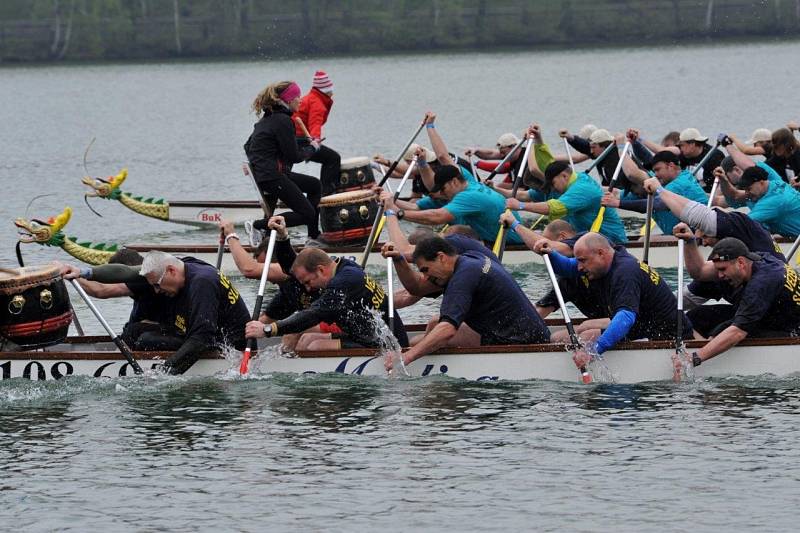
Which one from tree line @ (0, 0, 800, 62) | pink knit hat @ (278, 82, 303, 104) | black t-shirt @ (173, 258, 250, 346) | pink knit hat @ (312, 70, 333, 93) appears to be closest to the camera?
black t-shirt @ (173, 258, 250, 346)

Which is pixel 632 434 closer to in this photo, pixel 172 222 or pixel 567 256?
pixel 567 256

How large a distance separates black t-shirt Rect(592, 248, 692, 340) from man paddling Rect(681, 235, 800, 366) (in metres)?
0.49

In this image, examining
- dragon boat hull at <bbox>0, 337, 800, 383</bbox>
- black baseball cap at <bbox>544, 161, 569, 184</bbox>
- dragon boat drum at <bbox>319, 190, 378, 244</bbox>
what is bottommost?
dragon boat hull at <bbox>0, 337, 800, 383</bbox>

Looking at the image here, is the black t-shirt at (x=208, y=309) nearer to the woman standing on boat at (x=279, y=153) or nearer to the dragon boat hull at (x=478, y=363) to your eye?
the dragon boat hull at (x=478, y=363)

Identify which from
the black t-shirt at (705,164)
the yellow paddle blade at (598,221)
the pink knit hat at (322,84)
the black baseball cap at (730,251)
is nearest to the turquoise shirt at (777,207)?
the yellow paddle blade at (598,221)

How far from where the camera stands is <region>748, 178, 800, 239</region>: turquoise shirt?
19.4m

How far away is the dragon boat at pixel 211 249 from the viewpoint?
62.8 feet

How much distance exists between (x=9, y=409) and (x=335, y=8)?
87.9 m

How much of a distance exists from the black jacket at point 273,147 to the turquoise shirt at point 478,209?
2.40 m

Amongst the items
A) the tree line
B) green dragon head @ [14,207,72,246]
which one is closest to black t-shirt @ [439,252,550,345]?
green dragon head @ [14,207,72,246]

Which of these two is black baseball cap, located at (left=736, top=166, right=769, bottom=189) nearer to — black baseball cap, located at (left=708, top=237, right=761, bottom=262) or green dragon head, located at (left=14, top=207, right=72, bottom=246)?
black baseball cap, located at (left=708, top=237, right=761, bottom=262)

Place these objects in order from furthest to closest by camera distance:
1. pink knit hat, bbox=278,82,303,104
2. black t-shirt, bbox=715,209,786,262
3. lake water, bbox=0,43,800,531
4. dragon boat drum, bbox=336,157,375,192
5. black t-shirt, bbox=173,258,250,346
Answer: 1. dragon boat drum, bbox=336,157,375,192
2. pink knit hat, bbox=278,82,303,104
3. black t-shirt, bbox=715,209,786,262
4. black t-shirt, bbox=173,258,250,346
5. lake water, bbox=0,43,800,531

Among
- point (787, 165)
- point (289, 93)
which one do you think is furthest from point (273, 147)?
point (787, 165)

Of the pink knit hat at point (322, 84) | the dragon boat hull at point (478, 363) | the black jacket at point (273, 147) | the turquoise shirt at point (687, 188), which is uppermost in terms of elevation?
the pink knit hat at point (322, 84)
